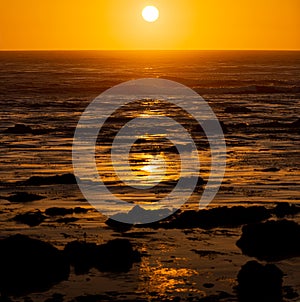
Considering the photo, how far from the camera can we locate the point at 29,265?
18.3 metres

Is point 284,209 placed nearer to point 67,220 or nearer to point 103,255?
point 67,220

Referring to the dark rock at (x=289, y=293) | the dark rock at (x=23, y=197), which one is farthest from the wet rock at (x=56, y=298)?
the dark rock at (x=23, y=197)

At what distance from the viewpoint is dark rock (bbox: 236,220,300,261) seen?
65.1 feet

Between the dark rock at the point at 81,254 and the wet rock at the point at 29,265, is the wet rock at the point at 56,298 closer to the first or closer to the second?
the wet rock at the point at 29,265

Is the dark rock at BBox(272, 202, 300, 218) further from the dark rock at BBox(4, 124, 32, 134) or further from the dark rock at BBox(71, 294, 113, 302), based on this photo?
the dark rock at BBox(4, 124, 32, 134)

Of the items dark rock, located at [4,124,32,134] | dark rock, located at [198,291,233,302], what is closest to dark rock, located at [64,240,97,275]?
dark rock, located at [198,291,233,302]

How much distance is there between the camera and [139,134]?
50906 mm

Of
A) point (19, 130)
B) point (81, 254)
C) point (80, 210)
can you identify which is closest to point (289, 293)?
point (81, 254)

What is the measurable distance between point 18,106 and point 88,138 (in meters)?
30.2

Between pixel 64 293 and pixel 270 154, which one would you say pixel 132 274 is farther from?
pixel 270 154

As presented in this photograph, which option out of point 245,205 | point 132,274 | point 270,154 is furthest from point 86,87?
point 132,274

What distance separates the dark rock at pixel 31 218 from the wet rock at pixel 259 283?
7467 mm

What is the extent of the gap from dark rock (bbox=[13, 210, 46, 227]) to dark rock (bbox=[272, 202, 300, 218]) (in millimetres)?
6752

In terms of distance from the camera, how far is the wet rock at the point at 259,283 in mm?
16891
